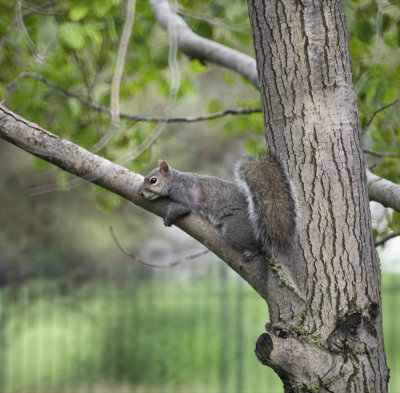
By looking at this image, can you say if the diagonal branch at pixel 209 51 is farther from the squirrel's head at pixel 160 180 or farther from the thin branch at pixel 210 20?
the squirrel's head at pixel 160 180

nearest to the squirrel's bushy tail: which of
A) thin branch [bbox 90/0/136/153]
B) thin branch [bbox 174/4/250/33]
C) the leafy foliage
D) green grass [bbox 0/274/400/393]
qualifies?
thin branch [bbox 90/0/136/153]

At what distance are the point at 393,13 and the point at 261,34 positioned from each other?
5.15 ft

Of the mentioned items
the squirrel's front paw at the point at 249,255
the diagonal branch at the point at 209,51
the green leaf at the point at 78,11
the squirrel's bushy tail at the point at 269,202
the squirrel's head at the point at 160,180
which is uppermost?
the green leaf at the point at 78,11

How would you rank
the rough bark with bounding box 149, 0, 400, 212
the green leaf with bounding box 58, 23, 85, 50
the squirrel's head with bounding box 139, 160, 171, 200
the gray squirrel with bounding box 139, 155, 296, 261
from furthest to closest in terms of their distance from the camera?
the green leaf with bounding box 58, 23, 85, 50
the rough bark with bounding box 149, 0, 400, 212
the squirrel's head with bounding box 139, 160, 171, 200
the gray squirrel with bounding box 139, 155, 296, 261

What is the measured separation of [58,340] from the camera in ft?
22.4

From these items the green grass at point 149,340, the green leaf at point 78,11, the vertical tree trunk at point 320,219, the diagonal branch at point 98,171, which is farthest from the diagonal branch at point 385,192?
the green grass at point 149,340

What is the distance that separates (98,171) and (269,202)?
1.73 ft

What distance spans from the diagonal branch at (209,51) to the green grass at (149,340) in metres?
3.83

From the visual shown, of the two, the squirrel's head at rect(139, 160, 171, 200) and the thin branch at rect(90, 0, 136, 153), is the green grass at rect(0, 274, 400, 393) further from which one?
the thin branch at rect(90, 0, 136, 153)

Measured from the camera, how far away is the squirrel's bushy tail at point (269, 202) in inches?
62.7

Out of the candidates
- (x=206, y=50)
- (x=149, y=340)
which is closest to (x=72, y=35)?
(x=206, y=50)

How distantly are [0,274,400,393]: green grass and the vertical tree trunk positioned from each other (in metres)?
4.63

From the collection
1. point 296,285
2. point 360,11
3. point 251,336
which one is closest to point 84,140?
point 360,11

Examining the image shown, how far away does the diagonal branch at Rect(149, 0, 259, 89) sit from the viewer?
2373 millimetres
